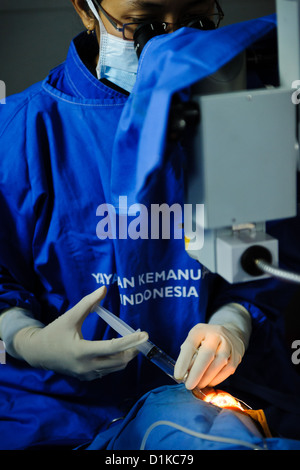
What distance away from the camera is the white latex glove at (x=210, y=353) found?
4.01 feet

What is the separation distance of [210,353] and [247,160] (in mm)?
565

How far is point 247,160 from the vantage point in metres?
0.83

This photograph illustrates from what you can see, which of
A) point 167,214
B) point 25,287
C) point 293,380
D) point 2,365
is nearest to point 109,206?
point 167,214

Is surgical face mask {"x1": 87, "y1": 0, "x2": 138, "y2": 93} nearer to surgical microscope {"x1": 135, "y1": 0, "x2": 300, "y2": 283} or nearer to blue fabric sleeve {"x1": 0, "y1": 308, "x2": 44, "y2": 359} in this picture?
surgical microscope {"x1": 135, "y1": 0, "x2": 300, "y2": 283}

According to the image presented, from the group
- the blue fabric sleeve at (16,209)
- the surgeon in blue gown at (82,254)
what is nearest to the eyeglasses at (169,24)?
the surgeon in blue gown at (82,254)

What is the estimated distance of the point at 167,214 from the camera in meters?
1.40

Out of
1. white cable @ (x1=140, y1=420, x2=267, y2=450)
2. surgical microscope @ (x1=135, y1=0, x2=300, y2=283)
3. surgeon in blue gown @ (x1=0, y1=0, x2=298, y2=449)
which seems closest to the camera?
surgical microscope @ (x1=135, y1=0, x2=300, y2=283)

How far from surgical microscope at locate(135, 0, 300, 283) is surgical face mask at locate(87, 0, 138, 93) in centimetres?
52

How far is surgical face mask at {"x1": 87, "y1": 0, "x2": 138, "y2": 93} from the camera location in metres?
1.36

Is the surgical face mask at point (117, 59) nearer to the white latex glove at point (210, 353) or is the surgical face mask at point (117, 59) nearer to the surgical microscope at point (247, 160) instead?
the surgical microscope at point (247, 160)

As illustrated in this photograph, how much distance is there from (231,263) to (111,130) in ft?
2.17

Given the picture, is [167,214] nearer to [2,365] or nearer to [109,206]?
[109,206]

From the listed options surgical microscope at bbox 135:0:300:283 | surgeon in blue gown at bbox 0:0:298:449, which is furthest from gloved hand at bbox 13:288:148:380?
surgical microscope at bbox 135:0:300:283

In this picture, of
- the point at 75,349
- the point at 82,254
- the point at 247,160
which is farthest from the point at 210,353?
the point at 247,160
